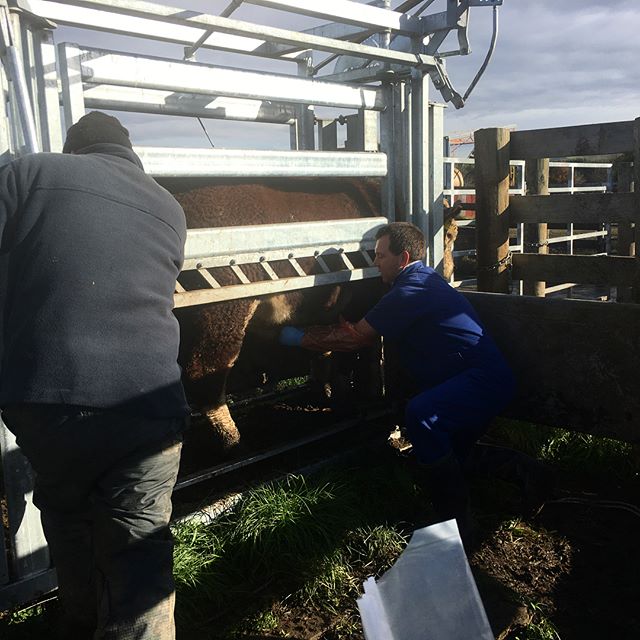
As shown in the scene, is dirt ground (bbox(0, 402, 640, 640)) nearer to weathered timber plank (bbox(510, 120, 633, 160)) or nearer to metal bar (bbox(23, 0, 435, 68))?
weathered timber plank (bbox(510, 120, 633, 160))

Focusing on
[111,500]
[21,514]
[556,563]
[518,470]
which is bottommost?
[556,563]

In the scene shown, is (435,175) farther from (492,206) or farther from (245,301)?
(245,301)

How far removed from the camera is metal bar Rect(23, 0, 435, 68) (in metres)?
3.19

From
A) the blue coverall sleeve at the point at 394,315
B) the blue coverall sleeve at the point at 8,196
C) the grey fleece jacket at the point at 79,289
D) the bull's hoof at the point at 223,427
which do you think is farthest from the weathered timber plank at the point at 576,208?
the blue coverall sleeve at the point at 8,196

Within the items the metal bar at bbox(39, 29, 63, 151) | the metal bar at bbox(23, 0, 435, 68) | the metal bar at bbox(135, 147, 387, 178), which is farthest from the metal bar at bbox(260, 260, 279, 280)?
the metal bar at bbox(39, 29, 63, 151)

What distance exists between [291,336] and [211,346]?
0.58 meters

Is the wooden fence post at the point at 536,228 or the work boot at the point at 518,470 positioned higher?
the wooden fence post at the point at 536,228

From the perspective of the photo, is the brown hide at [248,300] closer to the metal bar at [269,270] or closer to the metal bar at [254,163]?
the metal bar at [269,270]

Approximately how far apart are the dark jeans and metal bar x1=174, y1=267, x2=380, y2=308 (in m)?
1.07

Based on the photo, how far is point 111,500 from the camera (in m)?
2.63

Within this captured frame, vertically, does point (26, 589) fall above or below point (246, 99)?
below

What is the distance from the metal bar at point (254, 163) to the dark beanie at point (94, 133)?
550mm

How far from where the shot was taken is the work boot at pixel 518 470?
13.5 ft

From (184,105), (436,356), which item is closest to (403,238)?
(436,356)
